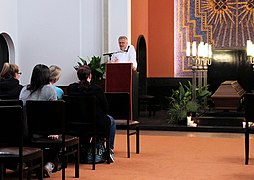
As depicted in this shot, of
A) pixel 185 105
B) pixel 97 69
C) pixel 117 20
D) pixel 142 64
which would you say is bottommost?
pixel 185 105

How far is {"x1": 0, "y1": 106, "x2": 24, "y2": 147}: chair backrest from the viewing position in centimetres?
429

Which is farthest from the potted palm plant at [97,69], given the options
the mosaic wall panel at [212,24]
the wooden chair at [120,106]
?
the wooden chair at [120,106]

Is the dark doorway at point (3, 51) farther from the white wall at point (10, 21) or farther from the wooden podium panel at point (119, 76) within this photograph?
the wooden podium panel at point (119, 76)

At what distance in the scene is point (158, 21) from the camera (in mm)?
15281

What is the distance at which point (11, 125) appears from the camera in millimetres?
4309

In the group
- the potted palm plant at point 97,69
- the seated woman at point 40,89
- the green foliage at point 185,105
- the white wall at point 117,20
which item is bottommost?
the green foliage at point 185,105

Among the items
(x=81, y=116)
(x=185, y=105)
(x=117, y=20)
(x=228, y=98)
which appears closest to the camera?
(x=81, y=116)

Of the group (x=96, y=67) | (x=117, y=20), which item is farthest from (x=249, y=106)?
(x=117, y=20)

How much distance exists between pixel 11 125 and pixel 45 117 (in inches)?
34.3

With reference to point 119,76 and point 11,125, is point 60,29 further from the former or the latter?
point 11,125

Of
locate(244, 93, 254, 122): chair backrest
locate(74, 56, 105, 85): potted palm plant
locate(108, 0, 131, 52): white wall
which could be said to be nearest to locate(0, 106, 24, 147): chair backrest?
locate(244, 93, 254, 122): chair backrest

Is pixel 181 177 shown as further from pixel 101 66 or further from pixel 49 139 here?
pixel 101 66

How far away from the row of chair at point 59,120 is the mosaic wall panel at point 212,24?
26.3 feet

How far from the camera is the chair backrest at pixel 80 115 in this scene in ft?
19.9
